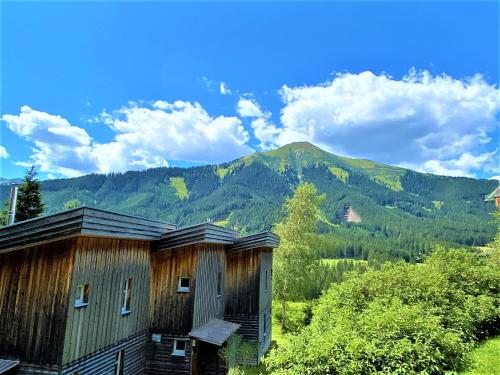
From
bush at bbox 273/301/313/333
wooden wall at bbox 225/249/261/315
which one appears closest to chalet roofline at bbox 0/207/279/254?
wooden wall at bbox 225/249/261/315

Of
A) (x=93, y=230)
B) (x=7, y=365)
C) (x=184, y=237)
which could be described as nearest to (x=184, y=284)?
(x=184, y=237)

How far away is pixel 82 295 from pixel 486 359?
492 inches

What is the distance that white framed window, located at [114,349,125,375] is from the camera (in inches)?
497

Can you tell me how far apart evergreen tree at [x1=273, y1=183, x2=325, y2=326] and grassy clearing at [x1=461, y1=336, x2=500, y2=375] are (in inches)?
926

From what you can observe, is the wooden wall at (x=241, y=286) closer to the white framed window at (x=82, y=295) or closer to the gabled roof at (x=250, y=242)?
the gabled roof at (x=250, y=242)

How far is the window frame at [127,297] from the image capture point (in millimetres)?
13086

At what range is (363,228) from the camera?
590ft

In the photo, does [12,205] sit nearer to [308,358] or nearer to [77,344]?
[77,344]

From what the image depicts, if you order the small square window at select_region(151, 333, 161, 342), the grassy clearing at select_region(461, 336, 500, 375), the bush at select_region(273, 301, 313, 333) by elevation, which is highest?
the grassy clearing at select_region(461, 336, 500, 375)

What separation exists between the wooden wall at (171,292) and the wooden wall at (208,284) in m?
0.38

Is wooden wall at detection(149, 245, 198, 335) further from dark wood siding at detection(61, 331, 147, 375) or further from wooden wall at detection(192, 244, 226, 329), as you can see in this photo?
dark wood siding at detection(61, 331, 147, 375)

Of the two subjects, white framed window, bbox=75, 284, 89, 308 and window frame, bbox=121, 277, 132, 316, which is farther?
window frame, bbox=121, 277, 132, 316

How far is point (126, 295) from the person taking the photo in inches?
531

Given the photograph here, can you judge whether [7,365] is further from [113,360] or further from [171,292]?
[171,292]
